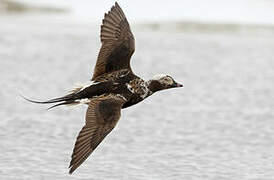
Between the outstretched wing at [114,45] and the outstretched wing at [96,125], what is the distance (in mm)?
575

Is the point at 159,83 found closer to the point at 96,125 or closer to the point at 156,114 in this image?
the point at 96,125

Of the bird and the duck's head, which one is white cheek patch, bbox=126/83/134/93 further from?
the duck's head

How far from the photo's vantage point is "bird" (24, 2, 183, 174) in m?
6.36

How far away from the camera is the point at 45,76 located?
1289cm

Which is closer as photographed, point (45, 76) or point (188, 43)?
point (45, 76)

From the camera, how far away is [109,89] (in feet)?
22.9

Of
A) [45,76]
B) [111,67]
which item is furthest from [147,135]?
[45,76]

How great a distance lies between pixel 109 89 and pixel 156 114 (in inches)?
139

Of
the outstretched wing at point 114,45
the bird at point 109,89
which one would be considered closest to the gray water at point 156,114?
the bird at point 109,89

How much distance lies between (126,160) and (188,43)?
986 centimetres

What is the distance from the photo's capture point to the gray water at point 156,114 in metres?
7.69

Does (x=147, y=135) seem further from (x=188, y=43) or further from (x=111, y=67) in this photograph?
(x=188, y=43)

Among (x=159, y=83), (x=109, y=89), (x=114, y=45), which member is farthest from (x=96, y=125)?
(x=114, y=45)

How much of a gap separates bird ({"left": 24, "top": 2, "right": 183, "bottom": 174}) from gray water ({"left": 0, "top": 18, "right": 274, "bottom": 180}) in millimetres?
792
